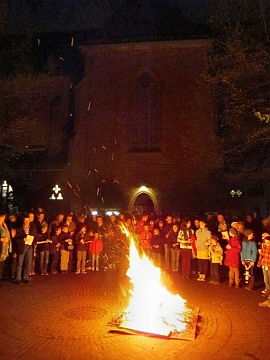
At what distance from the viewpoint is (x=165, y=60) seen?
2031cm

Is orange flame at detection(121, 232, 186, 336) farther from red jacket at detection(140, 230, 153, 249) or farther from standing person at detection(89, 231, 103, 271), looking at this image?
red jacket at detection(140, 230, 153, 249)

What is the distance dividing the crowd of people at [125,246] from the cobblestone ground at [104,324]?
30.1 inches

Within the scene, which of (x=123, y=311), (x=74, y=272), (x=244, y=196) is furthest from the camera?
(x=244, y=196)

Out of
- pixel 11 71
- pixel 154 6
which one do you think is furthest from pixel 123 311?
pixel 154 6

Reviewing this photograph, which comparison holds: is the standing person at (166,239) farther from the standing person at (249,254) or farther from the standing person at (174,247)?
the standing person at (249,254)

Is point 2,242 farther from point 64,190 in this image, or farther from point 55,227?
point 64,190

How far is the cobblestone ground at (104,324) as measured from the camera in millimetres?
5664

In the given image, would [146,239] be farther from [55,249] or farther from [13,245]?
[13,245]

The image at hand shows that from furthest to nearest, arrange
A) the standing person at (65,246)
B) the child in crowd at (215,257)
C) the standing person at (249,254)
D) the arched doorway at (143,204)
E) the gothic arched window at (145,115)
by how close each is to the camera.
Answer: the gothic arched window at (145,115)
the arched doorway at (143,204)
the standing person at (65,246)
the child in crowd at (215,257)
the standing person at (249,254)

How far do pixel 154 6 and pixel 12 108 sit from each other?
1155cm

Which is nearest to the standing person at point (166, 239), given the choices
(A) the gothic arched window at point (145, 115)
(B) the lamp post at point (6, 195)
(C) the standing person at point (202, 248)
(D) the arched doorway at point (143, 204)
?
(C) the standing person at point (202, 248)

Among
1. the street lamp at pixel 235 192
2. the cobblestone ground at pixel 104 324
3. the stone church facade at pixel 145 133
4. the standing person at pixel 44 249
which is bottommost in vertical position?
the cobblestone ground at pixel 104 324

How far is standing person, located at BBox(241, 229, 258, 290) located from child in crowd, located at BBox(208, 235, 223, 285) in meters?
0.77

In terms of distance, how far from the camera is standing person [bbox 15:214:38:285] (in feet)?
33.8
